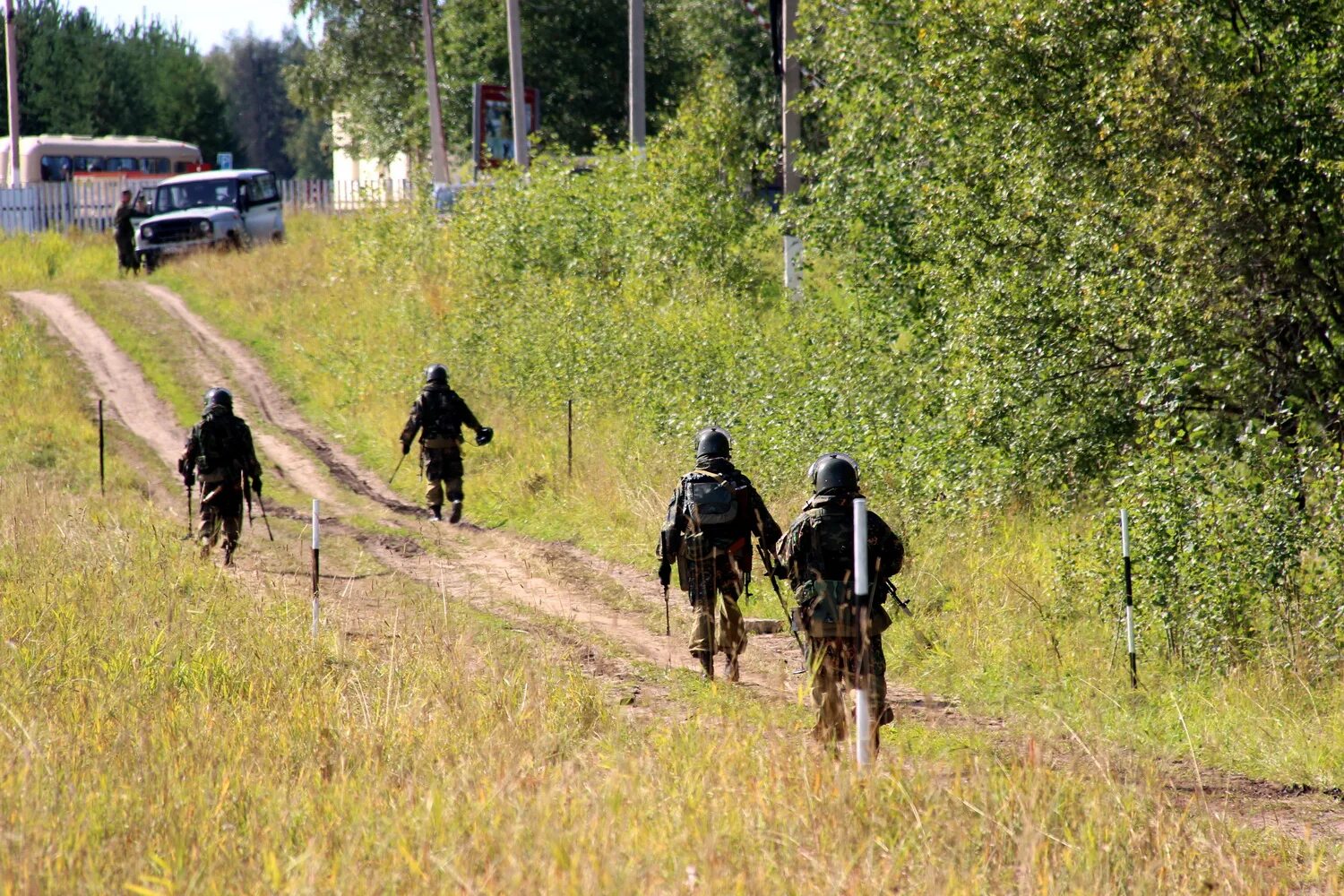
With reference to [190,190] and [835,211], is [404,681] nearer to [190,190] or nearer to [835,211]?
[835,211]

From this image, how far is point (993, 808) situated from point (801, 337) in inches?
411

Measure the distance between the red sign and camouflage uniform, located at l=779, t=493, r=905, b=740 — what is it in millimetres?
20606

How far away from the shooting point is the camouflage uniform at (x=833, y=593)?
7.05 meters

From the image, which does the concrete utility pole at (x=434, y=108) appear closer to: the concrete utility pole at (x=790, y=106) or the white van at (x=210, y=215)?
the white van at (x=210, y=215)

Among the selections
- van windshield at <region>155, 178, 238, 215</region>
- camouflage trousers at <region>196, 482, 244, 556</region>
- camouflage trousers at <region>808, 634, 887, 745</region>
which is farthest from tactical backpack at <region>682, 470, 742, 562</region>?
van windshield at <region>155, 178, 238, 215</region>

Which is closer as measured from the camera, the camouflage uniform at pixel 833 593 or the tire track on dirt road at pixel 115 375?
the camouflage uniform at pixel 833 593

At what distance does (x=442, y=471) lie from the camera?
15.7 meters

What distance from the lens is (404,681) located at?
786 centimetres

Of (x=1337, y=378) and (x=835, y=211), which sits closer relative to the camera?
(x=1337, y=378)

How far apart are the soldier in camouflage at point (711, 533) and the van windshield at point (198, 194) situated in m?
27.1

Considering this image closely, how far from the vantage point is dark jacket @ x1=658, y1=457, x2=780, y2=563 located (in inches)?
352

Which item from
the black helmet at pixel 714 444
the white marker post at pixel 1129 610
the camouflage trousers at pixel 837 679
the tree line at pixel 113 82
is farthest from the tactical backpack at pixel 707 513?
the tree line at pixel 113 82

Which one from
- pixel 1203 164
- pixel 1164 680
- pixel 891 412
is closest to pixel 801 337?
pixel 891 412

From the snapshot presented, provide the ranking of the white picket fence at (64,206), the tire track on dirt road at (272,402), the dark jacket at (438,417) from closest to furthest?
1. the dark jacket at (438,417)
2. the tire track on dirt road at (272,402)
3. the white picket fence at (64,206)
